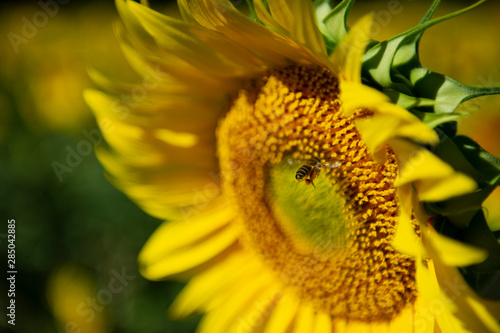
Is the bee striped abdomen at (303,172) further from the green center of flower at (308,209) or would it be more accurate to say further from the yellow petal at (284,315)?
the yellow petal at (284,315)

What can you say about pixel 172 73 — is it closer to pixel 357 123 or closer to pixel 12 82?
pixel 357 123

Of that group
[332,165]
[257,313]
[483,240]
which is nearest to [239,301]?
[257,313]

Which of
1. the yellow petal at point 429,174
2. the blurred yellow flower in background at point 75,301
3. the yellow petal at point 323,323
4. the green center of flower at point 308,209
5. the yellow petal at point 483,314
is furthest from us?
the blurred yellow flower in background at point 75,301

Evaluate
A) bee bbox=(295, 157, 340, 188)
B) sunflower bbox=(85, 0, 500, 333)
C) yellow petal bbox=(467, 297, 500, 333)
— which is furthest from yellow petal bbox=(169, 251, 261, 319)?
yellow petal bbox=(467, 297, 500, 333)

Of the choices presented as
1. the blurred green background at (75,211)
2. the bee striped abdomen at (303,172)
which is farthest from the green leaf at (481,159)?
the blurred green background at (75,211)

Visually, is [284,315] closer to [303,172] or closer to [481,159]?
[303,172]

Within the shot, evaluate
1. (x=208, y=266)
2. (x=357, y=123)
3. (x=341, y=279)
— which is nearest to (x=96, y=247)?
(x=208, y=266)

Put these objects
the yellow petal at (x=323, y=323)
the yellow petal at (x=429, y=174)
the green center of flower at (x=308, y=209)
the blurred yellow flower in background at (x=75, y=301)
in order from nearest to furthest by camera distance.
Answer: the yellow petal at (x=429, y=174) < the green center of flower at (x=308, y=209) < the yellow petal at (x=323, y=323) < the blurred yellow flower in background at (x=75, y=301)

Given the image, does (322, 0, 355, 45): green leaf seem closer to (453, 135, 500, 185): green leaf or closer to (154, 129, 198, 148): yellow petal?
(453, 135, 500, 185): green leaf
